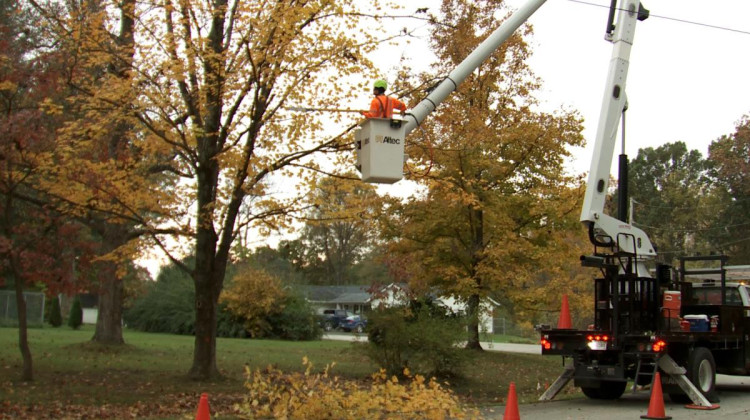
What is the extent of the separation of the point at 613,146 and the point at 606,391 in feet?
14.9

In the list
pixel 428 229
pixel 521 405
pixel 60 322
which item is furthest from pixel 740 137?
pixel 60 322

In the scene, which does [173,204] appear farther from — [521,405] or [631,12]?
[631,12]

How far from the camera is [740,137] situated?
40250mm

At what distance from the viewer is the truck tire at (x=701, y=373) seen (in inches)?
496

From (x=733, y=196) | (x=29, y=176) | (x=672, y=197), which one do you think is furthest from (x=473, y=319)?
(x=672, y=197)

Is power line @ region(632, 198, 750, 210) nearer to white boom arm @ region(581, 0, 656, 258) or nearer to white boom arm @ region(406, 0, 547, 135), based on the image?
white boom arm @ region(581, 0, 656, 258)

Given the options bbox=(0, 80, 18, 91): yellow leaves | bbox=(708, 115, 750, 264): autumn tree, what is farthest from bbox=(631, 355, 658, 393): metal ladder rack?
bbox=(708, 115, 750, 264): autumn tree

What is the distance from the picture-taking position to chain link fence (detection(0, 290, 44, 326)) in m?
39.8

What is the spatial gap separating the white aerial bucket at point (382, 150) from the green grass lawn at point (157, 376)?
5022mm

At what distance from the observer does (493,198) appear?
2211cm

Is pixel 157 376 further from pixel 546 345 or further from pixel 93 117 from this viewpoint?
pixel 546 345

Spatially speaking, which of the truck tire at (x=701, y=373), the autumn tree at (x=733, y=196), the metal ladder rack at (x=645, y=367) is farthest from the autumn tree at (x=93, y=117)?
the autumn tree at (x=733, y=196)

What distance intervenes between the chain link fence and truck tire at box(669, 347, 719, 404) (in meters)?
35.4

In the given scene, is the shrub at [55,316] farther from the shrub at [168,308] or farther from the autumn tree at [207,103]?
the autumn tree at [207,103]
